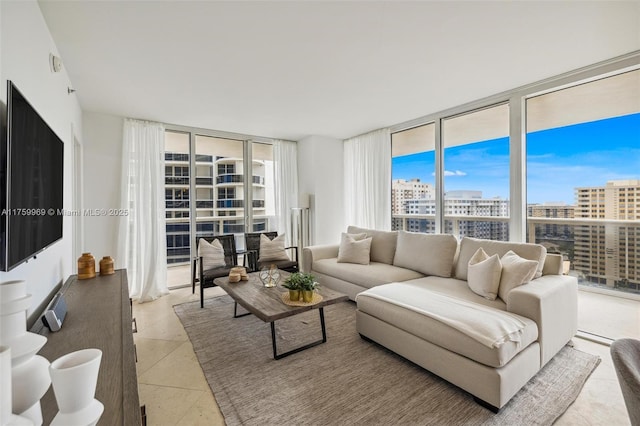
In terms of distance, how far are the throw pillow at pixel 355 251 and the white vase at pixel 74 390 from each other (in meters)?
3.43

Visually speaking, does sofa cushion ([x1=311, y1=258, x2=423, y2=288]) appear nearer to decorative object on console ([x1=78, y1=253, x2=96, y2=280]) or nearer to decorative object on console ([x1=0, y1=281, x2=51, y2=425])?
decorative object on console ([x1=78, y1=253, x2=96, y2=280])

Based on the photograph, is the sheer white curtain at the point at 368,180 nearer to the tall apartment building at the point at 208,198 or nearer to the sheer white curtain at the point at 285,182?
the sheer white curtain at the point at 285,182

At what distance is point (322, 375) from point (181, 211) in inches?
137

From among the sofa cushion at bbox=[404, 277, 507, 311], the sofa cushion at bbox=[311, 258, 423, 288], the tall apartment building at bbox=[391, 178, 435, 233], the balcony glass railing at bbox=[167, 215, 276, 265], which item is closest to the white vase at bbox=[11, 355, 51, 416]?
the sofa cushion at bbox=[404, 277, 507, 311]

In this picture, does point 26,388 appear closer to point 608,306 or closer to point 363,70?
point 363,70

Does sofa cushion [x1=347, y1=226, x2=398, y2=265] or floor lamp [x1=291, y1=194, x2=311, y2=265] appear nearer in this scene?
sofa cushion [x1=347, y1=226, x2=398, y2=265]

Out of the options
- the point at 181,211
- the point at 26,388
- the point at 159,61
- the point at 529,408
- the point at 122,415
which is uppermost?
the point at 159,61

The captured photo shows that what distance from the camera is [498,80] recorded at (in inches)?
118

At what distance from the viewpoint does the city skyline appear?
309cm

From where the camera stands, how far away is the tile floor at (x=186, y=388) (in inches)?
68.9

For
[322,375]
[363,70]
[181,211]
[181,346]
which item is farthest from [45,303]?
[363,70]

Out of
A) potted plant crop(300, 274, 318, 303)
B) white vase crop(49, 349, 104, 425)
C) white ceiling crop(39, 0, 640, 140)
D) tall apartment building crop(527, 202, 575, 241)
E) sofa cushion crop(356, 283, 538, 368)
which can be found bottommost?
sofa cushion crop(356, 283, 538, 368)

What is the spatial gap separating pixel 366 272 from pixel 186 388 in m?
2.16

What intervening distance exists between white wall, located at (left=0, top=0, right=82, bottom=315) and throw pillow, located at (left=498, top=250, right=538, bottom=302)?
316cm
